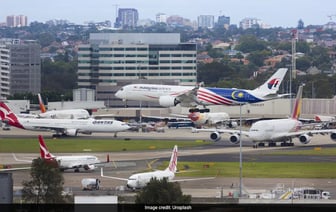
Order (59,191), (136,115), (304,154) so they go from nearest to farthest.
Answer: (59,191) < (304,154) < (136,115)

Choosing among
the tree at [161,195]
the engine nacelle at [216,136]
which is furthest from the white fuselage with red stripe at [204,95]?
the tree at [161,195]

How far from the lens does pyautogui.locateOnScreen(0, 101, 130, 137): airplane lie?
13562 cm

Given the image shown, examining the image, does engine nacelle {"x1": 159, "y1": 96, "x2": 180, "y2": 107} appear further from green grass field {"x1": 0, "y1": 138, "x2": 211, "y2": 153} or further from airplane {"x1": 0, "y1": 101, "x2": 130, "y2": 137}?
green grass field {"x1": 0, "y1": 138, "x2": 211, "y2": 153}

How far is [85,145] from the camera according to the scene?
11850cm

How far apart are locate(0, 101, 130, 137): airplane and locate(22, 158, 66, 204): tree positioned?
74.5m

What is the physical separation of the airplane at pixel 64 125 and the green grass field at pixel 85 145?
20.0 ft

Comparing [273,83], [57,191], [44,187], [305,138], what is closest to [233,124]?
[273,83]

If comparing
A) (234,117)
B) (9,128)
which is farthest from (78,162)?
(234,117)

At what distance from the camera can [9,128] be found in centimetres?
15475

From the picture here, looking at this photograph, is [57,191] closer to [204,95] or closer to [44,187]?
[44,187]

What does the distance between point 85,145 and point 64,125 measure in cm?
1781

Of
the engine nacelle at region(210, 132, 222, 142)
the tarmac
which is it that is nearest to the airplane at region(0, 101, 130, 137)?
the tarmac

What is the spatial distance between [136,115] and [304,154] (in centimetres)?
7820

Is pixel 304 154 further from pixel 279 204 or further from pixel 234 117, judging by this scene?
pixel 234 117
